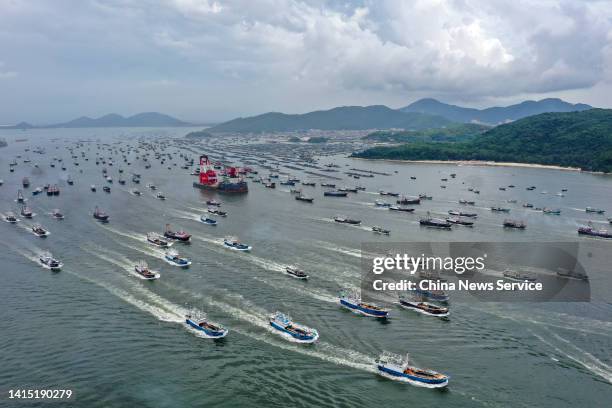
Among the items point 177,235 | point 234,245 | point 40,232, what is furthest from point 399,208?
point 40,232

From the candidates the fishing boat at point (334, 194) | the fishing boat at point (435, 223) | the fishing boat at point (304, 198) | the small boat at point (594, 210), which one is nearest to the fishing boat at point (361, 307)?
the fishing boat at point (435, 223)

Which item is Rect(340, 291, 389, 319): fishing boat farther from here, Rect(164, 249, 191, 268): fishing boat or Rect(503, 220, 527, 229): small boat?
Rect(503, 220, 527, 229): small boat

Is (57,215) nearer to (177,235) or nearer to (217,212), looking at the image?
(217,212)

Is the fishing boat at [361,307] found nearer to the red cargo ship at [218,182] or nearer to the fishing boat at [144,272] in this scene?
the fishing boat at [144,272]

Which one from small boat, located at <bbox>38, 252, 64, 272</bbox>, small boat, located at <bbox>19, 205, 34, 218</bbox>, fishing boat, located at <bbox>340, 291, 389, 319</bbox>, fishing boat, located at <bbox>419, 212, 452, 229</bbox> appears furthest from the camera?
small boat, located at <bbox>19, 205, 34, 218</bbox>

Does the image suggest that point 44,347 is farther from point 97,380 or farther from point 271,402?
point 271,402

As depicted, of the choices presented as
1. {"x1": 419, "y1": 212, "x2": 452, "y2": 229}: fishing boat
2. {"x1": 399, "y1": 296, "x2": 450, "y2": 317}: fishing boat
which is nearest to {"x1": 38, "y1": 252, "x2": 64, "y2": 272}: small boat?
{"x1": 399, "y1": 296, "x2": 450, "y2": 317}: fishing boat

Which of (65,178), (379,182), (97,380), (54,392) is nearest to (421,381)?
(97,380)
